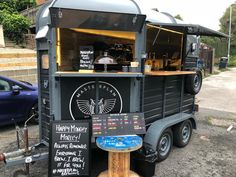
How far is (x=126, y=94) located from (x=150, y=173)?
4.34 ft

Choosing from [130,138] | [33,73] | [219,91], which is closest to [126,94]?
[130,138]

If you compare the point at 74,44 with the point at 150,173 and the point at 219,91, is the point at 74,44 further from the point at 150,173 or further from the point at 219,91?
the point at 219,91

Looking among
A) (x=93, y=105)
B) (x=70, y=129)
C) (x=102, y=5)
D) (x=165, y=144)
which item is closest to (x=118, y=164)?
(x=70, y=129)

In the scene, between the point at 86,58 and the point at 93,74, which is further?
the point at 86,58

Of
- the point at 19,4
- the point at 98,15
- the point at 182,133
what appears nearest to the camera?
the point at 98,15

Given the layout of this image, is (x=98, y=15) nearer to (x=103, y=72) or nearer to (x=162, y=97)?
(x=103, y=72)

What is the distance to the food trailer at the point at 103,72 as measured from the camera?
4105 millimetres

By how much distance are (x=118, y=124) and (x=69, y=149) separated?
0.83 metres

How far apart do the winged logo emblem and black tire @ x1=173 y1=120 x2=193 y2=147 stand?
5.65 feet

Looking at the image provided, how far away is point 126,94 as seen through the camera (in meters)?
4.57

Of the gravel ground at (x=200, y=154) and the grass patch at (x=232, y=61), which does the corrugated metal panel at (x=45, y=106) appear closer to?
the gravel ground at (x=200, y=154)

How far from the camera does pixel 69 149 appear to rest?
4.01m

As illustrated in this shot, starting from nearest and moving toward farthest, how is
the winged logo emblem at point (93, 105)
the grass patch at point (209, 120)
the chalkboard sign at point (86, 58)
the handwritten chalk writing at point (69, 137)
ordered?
the handwritten chalk writing at point (69, 137) → the chalkboard sign at point (86, 58) → the winged logo emblem at point (93, 105) → the grass patch at point (209, 120)

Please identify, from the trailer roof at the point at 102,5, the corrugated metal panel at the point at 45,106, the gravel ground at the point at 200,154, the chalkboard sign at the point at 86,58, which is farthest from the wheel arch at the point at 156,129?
the trailer roof at the point at 102,5
